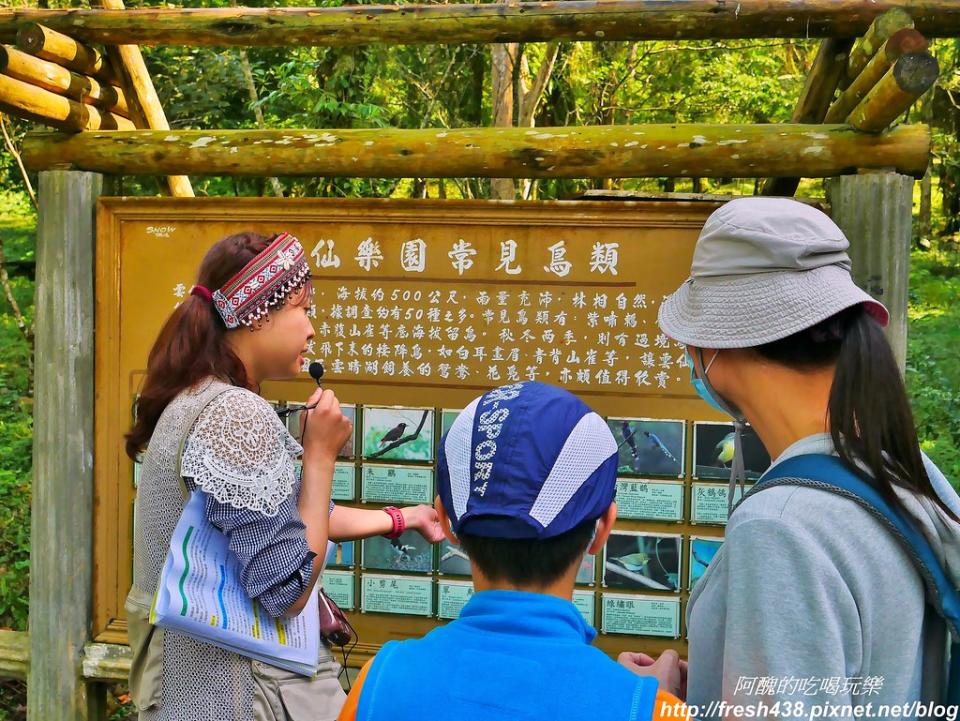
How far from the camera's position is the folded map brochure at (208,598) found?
6.10 feet

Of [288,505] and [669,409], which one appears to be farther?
[669,409]

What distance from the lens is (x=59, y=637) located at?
3.16 m

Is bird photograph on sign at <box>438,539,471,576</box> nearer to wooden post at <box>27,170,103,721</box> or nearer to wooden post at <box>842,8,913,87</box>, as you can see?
wooden post at <box>27,170,103,721</box>

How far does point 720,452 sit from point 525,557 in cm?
174

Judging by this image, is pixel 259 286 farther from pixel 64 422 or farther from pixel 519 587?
pixel 64 422

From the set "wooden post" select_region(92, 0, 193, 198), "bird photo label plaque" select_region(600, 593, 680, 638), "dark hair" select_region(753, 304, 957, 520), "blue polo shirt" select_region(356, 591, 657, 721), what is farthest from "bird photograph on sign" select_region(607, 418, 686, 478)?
"wooden post" select_region(92, 0, 193, 198)

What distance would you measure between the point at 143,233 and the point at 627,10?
1792 millimetres

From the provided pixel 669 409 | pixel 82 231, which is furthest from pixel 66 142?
pixel 669 409

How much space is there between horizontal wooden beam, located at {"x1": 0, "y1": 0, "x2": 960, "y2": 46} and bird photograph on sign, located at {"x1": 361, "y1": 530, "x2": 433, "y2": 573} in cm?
168

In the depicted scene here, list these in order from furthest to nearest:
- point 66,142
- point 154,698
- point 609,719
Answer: point 66,142 → point 154,698 → point 609,719

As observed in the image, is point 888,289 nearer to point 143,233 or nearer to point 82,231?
point 143,233

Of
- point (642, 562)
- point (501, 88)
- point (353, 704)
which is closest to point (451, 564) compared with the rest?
point (642, 562)

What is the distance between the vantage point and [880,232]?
2674 millimetres

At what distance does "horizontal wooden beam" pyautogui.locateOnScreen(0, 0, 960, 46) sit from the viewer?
2.74 meters
